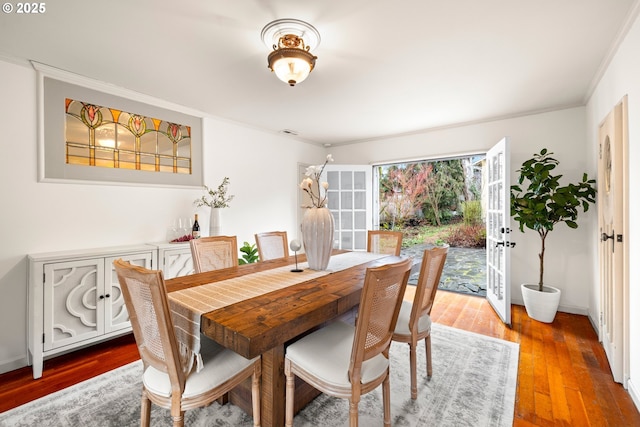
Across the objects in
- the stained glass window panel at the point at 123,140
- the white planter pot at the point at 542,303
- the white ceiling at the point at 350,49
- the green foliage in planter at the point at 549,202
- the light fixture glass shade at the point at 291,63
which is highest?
the white ceiling at the point at 350,49

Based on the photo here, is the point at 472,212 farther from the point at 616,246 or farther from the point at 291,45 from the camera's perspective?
the point at 291,45

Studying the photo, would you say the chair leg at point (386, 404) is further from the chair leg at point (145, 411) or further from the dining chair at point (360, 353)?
the chair leg at point (145, 411)

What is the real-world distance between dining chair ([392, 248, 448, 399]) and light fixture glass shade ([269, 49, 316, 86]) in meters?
1.51

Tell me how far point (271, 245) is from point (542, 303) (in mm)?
3025

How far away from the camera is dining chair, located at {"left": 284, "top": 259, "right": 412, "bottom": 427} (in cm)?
123

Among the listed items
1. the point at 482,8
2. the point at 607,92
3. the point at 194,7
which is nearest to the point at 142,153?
the point at 194,7

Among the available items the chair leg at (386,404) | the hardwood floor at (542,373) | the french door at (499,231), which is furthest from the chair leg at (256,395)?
the french door at (499,231)

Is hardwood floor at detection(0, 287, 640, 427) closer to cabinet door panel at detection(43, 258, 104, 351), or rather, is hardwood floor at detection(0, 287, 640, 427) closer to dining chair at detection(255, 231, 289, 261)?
cabinet door panel at detection(43, 258, 104, 351)

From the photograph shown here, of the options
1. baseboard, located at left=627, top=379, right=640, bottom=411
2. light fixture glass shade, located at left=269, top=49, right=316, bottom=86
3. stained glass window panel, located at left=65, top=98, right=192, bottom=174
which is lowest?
baseboard, located at left=627, top=379, right=640, bottom=411

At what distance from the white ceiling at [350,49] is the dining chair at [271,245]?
1506 millimetres

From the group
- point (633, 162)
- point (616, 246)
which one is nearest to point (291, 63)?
point (633, 162)

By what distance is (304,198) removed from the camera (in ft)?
17.0

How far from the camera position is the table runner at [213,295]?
1291 millimetres

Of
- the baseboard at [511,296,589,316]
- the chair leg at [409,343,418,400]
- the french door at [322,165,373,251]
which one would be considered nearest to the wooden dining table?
the chair leg at [409,343,418,400]
